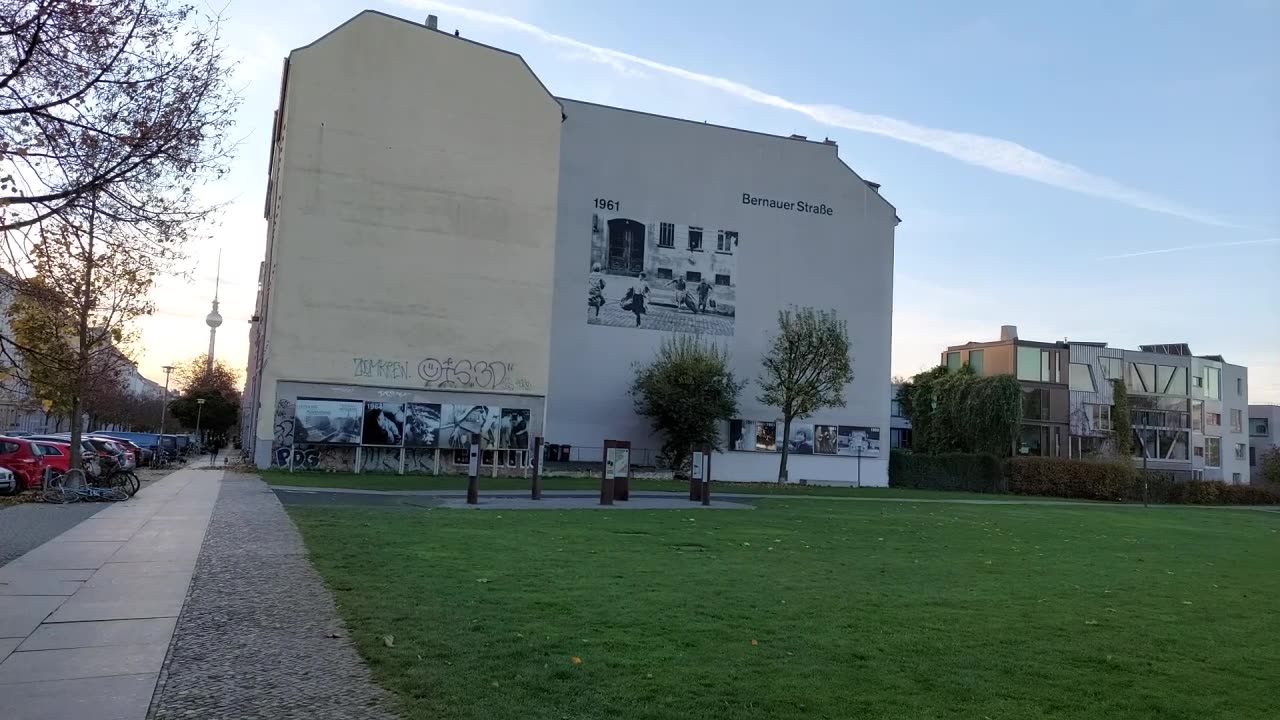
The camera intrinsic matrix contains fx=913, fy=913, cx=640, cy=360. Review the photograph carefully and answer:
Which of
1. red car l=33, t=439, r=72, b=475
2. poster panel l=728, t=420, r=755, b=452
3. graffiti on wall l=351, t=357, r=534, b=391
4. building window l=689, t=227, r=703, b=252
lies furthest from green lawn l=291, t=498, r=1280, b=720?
building window l=689, t=227, r=703, b=252

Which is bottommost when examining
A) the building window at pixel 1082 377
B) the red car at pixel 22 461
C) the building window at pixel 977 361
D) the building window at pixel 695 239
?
the red car at pixel 22 461

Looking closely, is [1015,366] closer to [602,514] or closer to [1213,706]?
[602,514]

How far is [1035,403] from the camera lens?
65.6 metres

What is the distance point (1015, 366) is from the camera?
66000 millimetres

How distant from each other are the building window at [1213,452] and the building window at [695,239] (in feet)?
162

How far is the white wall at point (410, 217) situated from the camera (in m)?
40.4

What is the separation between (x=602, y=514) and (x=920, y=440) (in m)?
47.4

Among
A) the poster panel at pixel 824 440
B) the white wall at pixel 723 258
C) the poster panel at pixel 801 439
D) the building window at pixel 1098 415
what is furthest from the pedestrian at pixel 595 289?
the building window at pixel 1098 415

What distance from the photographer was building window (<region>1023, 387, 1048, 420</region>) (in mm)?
65375

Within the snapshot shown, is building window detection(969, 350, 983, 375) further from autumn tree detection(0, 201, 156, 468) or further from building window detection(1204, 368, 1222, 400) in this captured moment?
autumn tree detection(0, 201, 156, 468)

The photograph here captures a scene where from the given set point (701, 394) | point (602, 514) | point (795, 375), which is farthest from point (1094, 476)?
point (602, 514)

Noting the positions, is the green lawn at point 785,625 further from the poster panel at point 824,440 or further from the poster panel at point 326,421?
the poster panel at point 824,440

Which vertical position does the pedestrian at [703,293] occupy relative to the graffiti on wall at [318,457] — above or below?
above

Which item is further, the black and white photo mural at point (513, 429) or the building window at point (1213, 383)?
the building window at point (1213, 383)
